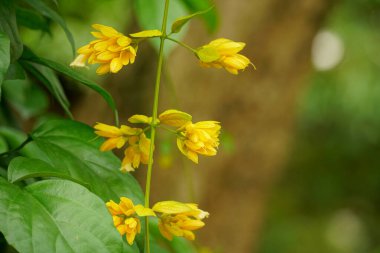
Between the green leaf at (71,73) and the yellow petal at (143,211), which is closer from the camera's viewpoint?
the yellow petal at (143,211)

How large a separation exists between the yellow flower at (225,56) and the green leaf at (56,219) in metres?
0.16

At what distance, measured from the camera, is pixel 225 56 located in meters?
0.62

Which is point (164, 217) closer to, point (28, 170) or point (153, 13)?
point (28, 170)

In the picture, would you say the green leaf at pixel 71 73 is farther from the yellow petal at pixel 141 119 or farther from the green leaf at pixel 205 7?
the green leaf at pixel 205 7

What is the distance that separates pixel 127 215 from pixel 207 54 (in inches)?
6.4

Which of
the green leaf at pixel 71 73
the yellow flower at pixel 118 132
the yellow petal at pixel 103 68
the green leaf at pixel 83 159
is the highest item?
the yellow petal at pixel 103 68

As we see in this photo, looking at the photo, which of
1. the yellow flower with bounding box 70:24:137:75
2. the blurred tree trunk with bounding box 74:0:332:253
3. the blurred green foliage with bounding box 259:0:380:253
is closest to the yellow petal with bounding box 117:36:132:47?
the yellow flower with bounding box 70:24:137:75

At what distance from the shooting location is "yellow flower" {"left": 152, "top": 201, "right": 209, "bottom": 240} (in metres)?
0.58

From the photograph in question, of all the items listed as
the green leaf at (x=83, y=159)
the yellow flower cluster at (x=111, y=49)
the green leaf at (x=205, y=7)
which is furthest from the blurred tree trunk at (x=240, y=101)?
the yellow flower cluster at (x=111, y=49)

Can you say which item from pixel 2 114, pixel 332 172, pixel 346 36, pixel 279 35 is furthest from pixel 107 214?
pixel 332 172

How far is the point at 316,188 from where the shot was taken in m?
7.27

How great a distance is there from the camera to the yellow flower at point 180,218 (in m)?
0.58

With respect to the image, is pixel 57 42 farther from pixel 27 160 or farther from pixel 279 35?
pixel 27 160

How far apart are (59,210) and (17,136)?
38 centimetres
